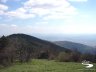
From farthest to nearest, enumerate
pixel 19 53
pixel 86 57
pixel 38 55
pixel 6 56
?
pixel 38 55 → pixel 86 57 → pixel 19 53 → pixel 6 56

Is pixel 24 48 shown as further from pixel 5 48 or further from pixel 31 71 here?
pixel 31 71

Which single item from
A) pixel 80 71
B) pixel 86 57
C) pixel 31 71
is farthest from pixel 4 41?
pixel 80 71

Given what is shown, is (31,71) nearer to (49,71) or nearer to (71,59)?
(49,71)

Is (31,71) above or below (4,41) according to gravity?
below

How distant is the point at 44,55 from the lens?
362 feet

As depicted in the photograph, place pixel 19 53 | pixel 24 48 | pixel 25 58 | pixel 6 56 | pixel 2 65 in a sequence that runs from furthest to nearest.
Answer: pixel 24 48
pixel 19 53
pixel 25 58
pixel 6 56
pixel 2 65

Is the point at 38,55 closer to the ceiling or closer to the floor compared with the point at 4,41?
closer to the floor

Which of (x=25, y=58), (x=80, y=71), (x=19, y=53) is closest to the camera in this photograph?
(x=80, y=71)

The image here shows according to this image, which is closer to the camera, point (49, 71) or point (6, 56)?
point (49, 71)

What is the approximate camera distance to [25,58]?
222 ft

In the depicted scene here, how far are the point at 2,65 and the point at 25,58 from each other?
13.3 m

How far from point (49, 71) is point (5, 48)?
125 ft

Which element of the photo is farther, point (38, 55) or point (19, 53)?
point (38, 55)

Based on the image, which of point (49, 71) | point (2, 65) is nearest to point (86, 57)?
point (2, 65)
